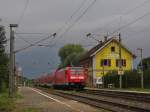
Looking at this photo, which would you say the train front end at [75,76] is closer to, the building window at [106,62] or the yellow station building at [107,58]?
the yellow station building at [107,58]

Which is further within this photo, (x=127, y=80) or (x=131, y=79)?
(x=127, y=80)

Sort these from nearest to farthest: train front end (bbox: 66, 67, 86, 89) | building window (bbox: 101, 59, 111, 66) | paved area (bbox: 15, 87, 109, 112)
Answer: paved area (bbox: 15, 87, 109, 112) → train front end (bbox: 66, 67, 86, 89) → building window (bbox: 101, 59, 111, 66)

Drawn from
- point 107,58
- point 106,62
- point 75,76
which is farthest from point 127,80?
point 106,62

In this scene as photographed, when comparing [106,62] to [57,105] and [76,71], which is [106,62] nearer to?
[76,71]

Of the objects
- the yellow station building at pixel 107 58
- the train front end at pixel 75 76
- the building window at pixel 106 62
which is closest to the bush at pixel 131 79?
the train front end at pixel 75 76

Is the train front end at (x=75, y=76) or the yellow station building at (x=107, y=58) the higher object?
the yellow station building at (x=107, y=58)

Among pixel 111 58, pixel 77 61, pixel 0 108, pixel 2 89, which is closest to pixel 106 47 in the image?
pixel 111 58

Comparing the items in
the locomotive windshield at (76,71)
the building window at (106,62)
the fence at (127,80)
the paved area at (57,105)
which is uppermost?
the building window at (106,62)

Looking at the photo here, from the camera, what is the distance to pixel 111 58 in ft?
341

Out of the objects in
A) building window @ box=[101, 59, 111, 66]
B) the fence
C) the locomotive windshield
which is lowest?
the fence

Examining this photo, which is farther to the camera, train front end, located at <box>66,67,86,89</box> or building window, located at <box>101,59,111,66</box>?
building window, located at <box>101,59,111,66</box>

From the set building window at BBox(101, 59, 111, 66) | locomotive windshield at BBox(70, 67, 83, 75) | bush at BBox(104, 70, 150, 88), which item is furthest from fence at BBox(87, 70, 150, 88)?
building window at BBox(101, 59, 111, 66)

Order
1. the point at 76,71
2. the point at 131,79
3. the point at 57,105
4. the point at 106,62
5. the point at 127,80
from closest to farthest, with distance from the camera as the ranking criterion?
the point at 57,105 < the point at 76,71 < the point at 131,79 < the point at 127,80 < the point at 106,62

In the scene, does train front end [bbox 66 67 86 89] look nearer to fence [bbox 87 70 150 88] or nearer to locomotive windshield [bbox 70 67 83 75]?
locomotive windshield [bbox 70 67 83 75]
